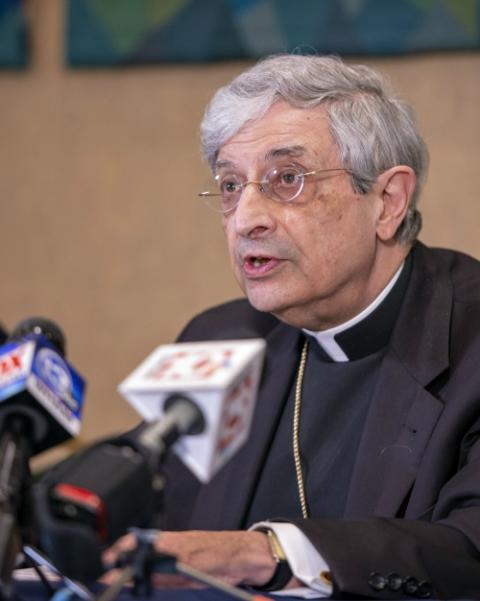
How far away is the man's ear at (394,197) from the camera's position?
2549mm

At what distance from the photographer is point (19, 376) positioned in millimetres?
1378

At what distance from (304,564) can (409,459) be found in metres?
0.50

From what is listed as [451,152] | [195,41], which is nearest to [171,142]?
[195,41]

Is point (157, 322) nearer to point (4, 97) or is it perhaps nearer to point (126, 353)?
point (126, 353)

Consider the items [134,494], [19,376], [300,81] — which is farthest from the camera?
[300,81]

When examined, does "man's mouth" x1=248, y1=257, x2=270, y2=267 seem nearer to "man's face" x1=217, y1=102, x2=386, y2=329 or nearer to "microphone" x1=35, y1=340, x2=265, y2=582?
"man's face" x1=217, y1=102, x2=386, y2=329

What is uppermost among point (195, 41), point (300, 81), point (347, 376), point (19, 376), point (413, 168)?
point (195, 41)

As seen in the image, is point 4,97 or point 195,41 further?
point 4,97

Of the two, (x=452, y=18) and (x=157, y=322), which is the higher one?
(x=452, y=18)

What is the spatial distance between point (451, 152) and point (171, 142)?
1178mm

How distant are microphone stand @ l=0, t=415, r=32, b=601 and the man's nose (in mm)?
1109

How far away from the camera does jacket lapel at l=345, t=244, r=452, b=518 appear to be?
Result: 2257mm

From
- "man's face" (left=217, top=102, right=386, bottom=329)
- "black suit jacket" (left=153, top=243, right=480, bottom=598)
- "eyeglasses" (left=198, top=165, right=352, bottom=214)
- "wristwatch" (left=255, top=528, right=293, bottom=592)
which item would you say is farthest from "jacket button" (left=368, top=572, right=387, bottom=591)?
"eyeglasses" (left=198, top=165, right=352, bottom=214)

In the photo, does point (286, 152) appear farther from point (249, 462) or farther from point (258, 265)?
point (249, 462)
